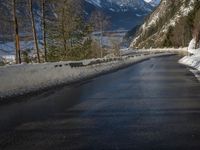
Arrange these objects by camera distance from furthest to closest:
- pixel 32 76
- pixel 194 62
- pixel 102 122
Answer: pixel 194 62
pixel 32 76
pixel 102 122

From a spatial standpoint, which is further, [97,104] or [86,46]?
[86,46]

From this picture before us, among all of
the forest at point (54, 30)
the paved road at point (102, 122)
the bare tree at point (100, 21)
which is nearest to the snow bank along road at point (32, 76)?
the paved road at point (102, 122)

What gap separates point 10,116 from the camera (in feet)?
35.3

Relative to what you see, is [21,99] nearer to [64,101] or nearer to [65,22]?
[64,101]

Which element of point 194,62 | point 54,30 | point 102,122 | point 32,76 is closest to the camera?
point 102,122

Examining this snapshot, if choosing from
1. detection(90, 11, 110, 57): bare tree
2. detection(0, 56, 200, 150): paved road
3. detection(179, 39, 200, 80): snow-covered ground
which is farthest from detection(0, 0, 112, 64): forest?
detection(0, 56, 200, 150): paved road

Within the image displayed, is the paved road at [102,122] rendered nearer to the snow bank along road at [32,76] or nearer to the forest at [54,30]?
the snow bank along road at [32,76]

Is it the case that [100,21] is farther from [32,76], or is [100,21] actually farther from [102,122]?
[102,122]

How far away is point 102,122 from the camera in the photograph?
9781mm

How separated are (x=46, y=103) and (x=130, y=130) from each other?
16.3ft

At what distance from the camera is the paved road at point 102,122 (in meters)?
7.80

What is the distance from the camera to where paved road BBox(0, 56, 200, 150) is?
7805 millimetres

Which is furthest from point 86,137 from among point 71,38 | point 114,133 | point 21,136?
point 71,38

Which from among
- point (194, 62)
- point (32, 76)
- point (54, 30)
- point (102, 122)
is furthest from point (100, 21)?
point (102, 122)
